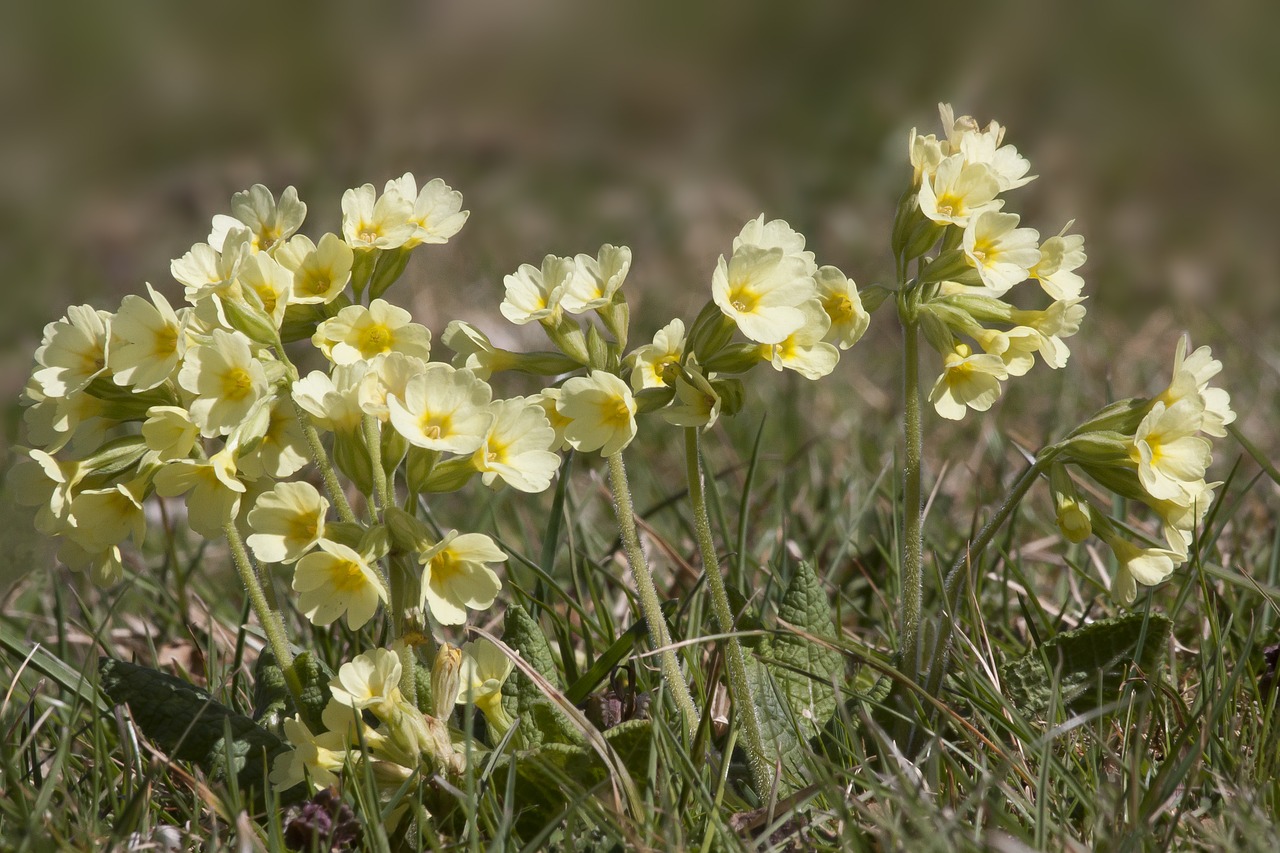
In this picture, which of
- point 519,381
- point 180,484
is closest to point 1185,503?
point 180,484

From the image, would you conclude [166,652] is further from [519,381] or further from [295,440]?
[519,381]

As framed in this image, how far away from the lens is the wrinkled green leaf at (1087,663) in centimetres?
191

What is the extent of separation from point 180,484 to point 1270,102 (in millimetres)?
6625

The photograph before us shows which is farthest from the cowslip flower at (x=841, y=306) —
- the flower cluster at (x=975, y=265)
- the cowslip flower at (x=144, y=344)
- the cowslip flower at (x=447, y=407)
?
the cowslip flower at (x=144, y=344)

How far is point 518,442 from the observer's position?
1.63m

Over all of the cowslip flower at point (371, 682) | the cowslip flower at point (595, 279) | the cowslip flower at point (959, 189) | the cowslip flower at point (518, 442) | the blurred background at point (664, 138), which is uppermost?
the cowslip flower at point (959, 189)

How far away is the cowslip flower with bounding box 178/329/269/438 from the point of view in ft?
5.13

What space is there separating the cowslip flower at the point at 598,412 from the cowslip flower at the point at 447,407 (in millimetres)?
122

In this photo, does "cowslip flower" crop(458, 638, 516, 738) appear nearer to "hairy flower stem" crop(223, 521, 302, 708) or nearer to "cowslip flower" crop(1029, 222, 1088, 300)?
"hairy flower stem" crop(223, 521, 302, 708)

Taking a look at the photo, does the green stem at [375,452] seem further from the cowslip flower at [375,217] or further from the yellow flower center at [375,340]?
the cowslip flower at [375,217]

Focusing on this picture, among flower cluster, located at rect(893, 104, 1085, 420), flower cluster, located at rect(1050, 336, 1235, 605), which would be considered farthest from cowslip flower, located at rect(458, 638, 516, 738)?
flower cluster, located at rect(1050, 336, 1235, 605)

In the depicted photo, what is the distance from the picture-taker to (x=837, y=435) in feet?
12.8

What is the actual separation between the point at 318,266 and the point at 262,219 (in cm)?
17

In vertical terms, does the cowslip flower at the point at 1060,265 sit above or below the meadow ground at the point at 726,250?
above
